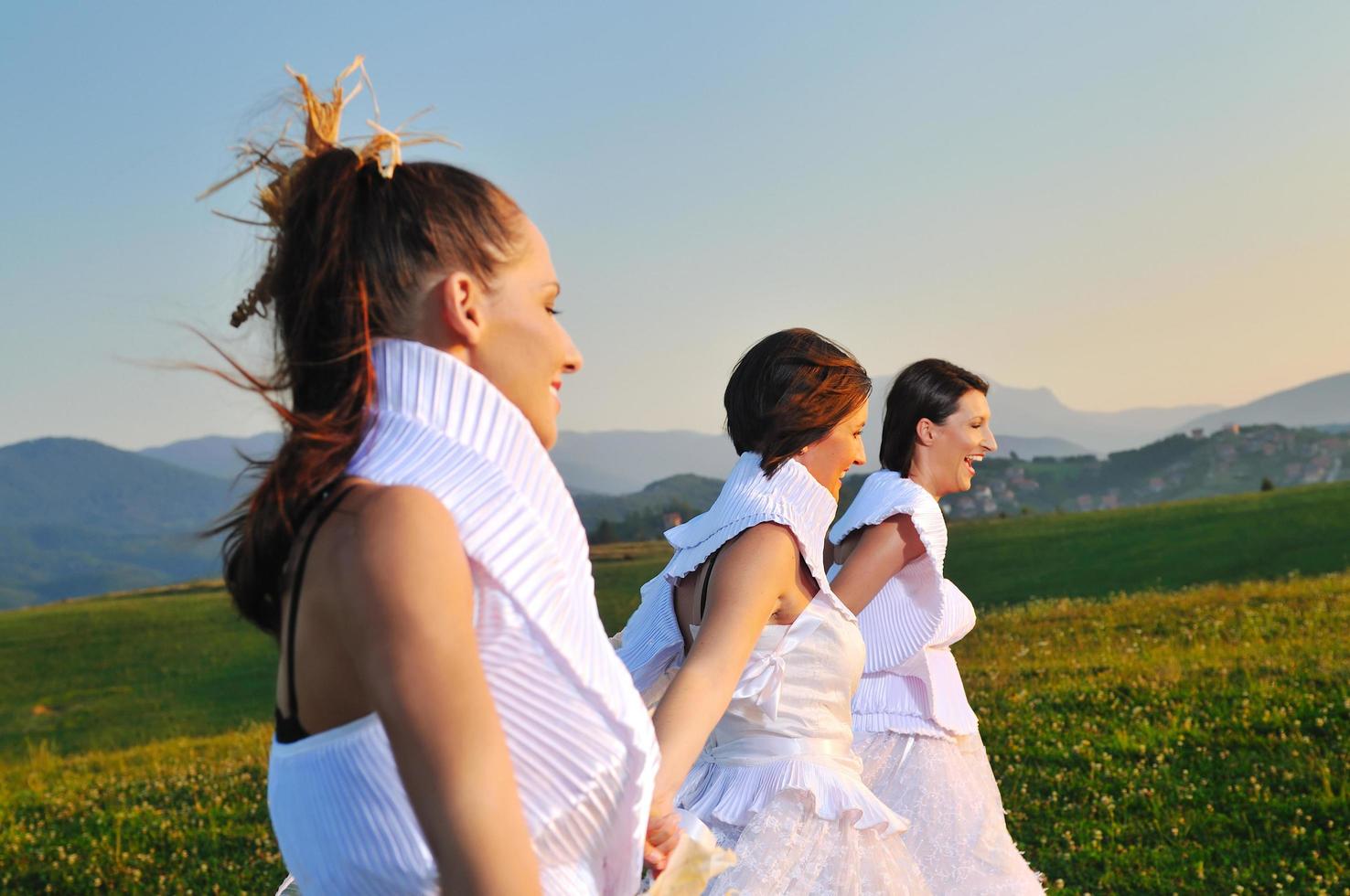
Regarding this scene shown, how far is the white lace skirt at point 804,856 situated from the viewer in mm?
4594

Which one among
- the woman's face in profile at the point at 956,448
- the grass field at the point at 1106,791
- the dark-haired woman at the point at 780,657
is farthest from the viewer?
the grass field at the point at 1106,791

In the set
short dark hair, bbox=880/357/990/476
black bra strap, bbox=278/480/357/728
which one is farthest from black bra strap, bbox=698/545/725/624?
short dark hair, bbox=880/357/990/476

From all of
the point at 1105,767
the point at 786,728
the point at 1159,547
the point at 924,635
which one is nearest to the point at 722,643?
the point at 786,728

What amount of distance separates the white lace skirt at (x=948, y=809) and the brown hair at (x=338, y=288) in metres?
4.20

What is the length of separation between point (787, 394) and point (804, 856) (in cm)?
171

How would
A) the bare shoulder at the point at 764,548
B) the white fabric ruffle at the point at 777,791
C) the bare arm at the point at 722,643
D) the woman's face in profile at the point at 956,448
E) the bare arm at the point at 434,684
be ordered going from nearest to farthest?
the bare arm at the point at 434,684 < the bare arm at the point at 722,643 < the bare shoulder at the point at 764,548 < the white fabric ruffle at the point at 777,791 < the woman's face in profile at the point at 956,448

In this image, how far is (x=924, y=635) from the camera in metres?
6.58

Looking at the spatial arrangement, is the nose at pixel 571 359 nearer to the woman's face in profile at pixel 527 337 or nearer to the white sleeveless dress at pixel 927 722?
the woman's face in profile at pixel 527 337

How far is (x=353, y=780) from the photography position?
6.61ft

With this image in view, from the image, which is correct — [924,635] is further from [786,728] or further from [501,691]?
[501,691]

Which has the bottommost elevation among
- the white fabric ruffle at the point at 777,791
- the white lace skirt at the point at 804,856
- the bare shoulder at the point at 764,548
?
the white lace skirt at the point at 804,856

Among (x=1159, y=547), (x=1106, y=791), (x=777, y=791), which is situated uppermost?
(x=777, y=791)

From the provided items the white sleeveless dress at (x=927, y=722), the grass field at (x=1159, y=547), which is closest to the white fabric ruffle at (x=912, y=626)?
the white sleeveless dress at (x=927, y=722)

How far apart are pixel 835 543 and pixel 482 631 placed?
487cm
